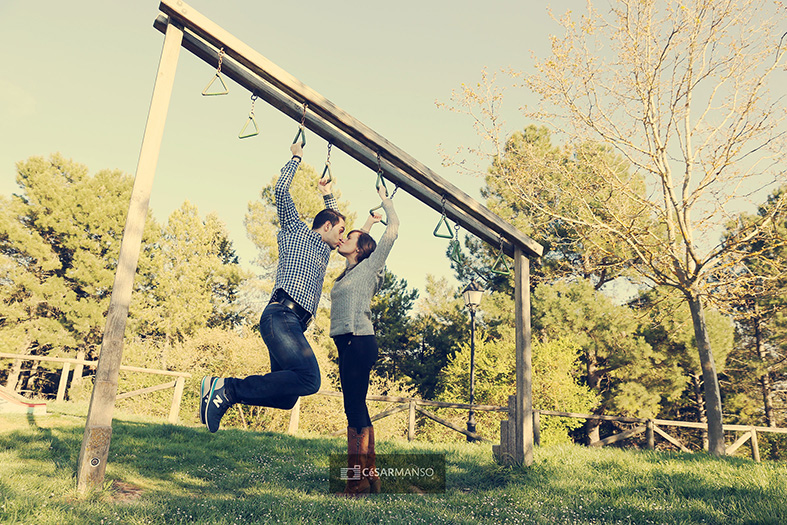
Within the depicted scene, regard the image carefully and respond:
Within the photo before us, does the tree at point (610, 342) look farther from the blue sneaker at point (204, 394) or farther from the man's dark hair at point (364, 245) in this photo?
the blue sneaker at point (204, 394)

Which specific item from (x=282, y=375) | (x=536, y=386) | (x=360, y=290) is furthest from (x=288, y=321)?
(x=536, y=386)

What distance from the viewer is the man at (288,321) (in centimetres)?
372

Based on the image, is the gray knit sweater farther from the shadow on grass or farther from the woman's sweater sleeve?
the shadow on grass

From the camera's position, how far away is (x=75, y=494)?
365 cm

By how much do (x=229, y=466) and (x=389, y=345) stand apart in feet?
62.8

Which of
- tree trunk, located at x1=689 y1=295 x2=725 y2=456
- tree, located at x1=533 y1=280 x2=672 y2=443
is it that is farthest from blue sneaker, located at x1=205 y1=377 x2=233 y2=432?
tree, located at x1=533 y1=280 x2=672 y2=443

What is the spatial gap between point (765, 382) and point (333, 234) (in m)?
24.9

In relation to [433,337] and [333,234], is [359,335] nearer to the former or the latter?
[333,234]

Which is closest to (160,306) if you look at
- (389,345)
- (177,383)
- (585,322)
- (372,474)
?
(389,345)

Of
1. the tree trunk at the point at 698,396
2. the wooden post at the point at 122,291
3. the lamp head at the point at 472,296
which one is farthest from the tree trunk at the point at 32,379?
the tree trunk at the point at 698,396

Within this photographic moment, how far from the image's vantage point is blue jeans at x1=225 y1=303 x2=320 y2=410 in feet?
12.1

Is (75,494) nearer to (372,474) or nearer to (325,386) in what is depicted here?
(372,474)

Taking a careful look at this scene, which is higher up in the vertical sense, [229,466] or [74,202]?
[74,202]

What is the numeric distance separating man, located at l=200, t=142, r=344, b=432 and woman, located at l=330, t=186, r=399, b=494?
0.35 metres
